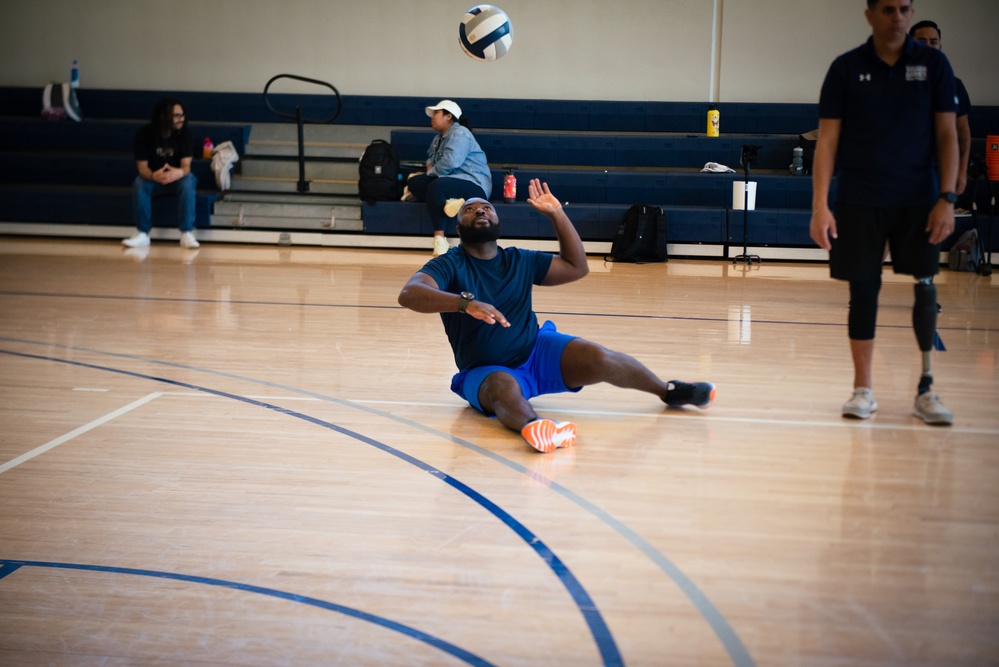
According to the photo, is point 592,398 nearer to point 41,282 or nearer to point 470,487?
point 470,487

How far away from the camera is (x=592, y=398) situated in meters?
4.12

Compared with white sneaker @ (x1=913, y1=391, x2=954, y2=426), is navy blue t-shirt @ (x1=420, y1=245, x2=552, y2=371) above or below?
above

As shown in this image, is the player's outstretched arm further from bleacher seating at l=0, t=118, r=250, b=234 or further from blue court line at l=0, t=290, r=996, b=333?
bleacher seating at l=0, t=118, r=250, b=234

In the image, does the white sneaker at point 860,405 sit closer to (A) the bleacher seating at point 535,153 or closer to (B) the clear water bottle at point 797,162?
(A) the bleacher seating at point 535,153

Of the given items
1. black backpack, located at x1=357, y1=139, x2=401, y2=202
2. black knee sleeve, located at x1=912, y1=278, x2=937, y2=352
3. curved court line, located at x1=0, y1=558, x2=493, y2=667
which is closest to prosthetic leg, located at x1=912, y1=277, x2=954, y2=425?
black knee sleeve, located at x1=912, y1=278, x2=937, y2=352

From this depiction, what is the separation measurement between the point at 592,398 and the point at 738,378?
785 millimetres

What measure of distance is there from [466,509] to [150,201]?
7601mm

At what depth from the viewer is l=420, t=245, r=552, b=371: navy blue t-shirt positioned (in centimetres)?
366

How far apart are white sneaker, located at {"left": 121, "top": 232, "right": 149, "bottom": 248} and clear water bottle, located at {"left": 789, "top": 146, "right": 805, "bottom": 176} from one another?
620cm

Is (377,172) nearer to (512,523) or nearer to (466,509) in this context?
(466,509)

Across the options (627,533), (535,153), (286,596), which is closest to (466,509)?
(627,533)

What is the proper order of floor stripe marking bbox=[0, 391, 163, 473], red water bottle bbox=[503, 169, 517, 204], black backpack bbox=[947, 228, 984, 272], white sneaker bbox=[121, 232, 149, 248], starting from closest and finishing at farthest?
floor stripe marking bbox=[0, 391, 163, 473], black backpack bbox=[947, 228, 984, 272], white sneaker bbox=[121, 232, 149, 248], red water bottle bbox=[503, 169, 517, 204]

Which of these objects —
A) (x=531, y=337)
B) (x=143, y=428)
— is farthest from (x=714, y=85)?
(x=143, y=428)

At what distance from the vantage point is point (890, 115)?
11.6ft
